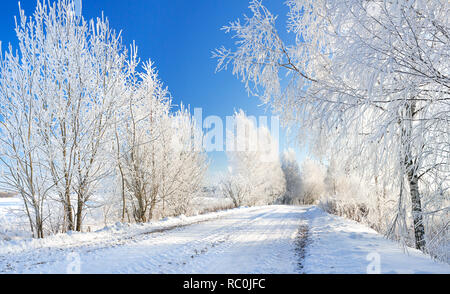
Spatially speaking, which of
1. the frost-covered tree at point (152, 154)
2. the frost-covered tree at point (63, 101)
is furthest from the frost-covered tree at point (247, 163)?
the frost-covered tree at point (63, 101)

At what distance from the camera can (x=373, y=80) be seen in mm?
2416

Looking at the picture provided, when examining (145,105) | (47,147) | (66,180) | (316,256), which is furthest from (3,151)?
(316,256)

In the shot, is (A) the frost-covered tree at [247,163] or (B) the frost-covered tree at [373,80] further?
(A) the frost-covered tree at [247,163]

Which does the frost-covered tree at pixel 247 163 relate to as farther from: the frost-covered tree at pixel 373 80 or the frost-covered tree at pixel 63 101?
the frost-covered tree at pixel 373 80

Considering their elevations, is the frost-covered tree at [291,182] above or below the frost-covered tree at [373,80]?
below

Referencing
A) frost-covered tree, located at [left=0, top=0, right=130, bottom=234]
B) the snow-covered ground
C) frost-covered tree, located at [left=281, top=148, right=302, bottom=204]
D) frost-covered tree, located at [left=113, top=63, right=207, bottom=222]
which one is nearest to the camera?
the snow-covered ground

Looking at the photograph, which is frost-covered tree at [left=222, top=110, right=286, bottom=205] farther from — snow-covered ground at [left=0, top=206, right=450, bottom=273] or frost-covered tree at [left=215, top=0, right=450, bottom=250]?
frost-covered tree at [left=215, top=0, right=450, bottom=250]

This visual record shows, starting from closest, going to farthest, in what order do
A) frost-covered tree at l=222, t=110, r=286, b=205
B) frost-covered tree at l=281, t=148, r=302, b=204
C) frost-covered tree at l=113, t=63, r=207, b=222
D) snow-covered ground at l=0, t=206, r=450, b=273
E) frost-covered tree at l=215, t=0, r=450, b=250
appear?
frost-covered tree at l=215, t=0, r=450, b=250, snow-covered ground at l=0, t=206, r=450, b=273, frost-covered tree at l=113, t=63, r=207, b=222, frost-covered tree at l=222, t=110, r=286, b=205, frost-covered tree at l=281, t=148, r=302, b=204

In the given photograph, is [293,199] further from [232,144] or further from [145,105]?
[145,105]

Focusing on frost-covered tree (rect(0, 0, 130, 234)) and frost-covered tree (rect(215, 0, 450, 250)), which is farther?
frost-covered tree (rect(0, 0, 130, 234))

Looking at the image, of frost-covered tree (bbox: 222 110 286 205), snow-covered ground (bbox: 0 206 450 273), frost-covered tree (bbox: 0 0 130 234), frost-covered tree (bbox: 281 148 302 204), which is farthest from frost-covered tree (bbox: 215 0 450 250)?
frost-covered tree (bbox: 281 148 302 204)

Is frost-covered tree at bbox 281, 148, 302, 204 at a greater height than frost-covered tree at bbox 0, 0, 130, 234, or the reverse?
frost-covered tree at bbox 0, 0, 130, 234

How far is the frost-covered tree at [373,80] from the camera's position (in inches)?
92.7

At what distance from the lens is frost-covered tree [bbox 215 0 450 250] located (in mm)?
2355
